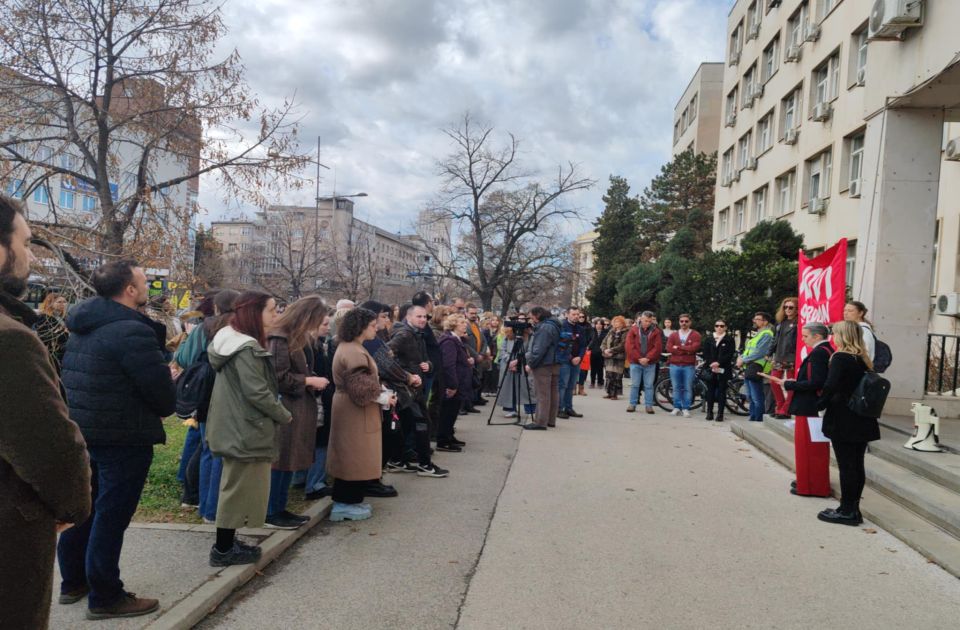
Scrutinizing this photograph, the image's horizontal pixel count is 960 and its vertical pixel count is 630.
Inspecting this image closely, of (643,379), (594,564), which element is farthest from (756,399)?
(594,564)

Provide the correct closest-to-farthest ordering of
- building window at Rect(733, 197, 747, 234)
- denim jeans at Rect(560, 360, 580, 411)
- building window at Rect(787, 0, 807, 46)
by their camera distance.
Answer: denim jeans at Rect(560, 360, 580, 411), building window at Rect(787, 0, 807, 46), building window at Rect(733, 197, 747, 234)

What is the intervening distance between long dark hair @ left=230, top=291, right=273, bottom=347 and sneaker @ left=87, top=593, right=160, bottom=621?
1655 millimetres

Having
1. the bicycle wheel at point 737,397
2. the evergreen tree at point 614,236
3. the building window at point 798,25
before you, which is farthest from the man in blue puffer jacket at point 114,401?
the evergreen tree at point 614,236

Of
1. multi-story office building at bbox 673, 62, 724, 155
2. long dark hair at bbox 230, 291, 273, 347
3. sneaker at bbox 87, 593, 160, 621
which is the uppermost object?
multi-story office building at bbox 673, 62, 724, 155

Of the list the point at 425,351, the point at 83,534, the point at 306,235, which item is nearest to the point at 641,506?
the point at 425,351

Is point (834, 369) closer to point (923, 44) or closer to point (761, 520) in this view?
point (761, 520)

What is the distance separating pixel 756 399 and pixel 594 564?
8.74m

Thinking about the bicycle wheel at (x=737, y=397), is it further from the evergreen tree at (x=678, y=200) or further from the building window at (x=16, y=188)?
the evergreen tree at (x=678, y=200)

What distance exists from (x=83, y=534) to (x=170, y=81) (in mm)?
7707

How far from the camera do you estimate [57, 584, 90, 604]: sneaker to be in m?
4.00

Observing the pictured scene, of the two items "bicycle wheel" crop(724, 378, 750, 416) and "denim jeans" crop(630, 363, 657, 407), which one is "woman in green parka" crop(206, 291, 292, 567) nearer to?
"denim jeans" crop(630, 363, 657, 407)

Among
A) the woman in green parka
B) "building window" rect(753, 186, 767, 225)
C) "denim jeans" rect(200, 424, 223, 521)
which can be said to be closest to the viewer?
the woman in green parka

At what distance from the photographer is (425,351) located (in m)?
8.38

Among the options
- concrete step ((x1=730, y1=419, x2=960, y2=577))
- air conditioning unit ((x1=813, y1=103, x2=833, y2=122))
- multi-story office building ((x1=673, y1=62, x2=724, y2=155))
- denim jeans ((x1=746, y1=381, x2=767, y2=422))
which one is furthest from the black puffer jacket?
multi-story office building ((x1=673, y1=62, x2=724, y2=155))
